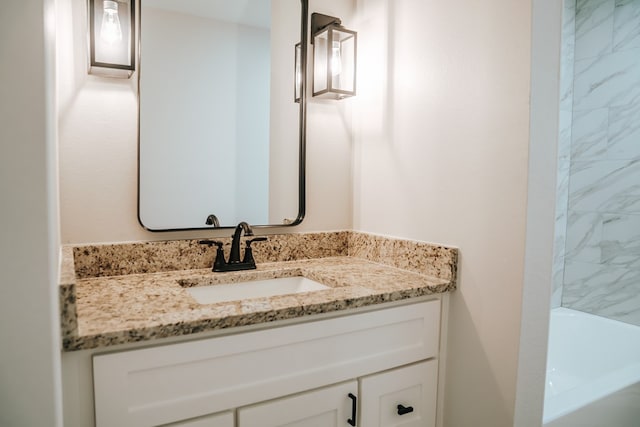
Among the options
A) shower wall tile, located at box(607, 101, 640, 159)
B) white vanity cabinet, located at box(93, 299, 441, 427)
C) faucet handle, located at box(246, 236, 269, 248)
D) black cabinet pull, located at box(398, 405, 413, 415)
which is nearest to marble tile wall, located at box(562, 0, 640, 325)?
shower wall tile, located at box(607, 101, 640, 159)

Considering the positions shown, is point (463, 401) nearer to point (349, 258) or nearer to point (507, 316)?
point (507, 316)

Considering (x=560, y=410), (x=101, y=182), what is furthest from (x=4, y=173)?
(x=560, y=410)

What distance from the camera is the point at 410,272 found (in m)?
1.46

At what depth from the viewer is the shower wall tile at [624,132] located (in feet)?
7.64

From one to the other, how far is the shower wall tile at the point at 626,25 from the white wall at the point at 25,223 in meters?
2.86

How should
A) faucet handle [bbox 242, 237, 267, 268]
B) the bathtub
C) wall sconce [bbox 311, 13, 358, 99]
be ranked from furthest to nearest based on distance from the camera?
the bathtub < wall sconce [bbox 311, 13, 358, 99] < faucet handle [bbox 242, 237, 267, 268]

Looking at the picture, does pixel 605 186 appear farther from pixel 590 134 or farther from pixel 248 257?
pixel 248 257

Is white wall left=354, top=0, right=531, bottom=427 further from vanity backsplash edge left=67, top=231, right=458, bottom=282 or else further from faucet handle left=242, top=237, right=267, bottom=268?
faucet handle left=242, top=237, right=267, bottom=268

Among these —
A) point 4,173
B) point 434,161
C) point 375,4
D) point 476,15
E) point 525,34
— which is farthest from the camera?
point 375,4

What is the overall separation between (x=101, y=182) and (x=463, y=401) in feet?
4.47

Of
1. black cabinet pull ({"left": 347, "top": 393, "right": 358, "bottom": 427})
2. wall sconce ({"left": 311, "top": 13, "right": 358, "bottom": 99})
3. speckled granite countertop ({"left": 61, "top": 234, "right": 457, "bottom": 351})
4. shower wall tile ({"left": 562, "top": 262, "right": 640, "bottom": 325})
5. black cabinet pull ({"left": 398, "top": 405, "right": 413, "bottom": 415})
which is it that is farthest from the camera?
shower wall tile ({"left": 562, "top": 262, "right": 640, "bottom": 325})

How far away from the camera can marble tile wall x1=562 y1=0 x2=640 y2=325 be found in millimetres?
2344

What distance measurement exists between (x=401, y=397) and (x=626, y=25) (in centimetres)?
248

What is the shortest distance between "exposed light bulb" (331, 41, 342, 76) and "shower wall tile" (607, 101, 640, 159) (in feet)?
5.97
